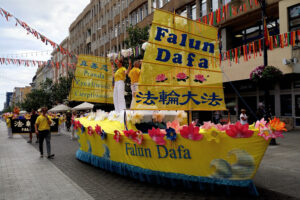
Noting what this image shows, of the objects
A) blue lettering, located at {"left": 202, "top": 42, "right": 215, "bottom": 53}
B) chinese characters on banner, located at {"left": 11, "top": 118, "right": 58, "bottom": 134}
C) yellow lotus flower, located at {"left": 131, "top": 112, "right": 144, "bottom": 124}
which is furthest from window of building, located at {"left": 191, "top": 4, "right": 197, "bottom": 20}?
yellow lotus flower, located at {"left": 131, "top": 112, "right": 144, "bottom": 124}

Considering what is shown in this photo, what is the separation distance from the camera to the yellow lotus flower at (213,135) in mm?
4863

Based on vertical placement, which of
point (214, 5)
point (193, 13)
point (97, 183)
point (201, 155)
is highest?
point (193, 13)

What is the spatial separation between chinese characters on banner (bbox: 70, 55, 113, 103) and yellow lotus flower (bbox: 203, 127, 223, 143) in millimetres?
5903

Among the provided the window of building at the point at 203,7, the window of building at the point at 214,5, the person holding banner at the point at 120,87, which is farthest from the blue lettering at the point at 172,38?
the window of building at the point at 203,7

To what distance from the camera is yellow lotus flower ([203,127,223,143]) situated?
4863 millimetres

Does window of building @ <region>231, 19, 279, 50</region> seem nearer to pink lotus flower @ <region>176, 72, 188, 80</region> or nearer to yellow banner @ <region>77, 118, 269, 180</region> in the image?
pink lotus flower @ <region>176, 72, 188, 80</region>

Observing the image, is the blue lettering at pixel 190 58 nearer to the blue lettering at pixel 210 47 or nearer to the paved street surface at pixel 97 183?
the blue lettering at pixel 210 47

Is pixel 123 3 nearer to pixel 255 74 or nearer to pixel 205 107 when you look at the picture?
pixel 255 74

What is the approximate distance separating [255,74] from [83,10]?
5388 centimetres

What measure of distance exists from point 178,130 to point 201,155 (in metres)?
0.66

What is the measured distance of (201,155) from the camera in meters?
5.10

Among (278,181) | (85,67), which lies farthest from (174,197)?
(85,67)

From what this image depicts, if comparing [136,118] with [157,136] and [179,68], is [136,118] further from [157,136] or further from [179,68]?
[179,68]

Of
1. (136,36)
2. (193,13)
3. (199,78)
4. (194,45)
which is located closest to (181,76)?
(199,78)
